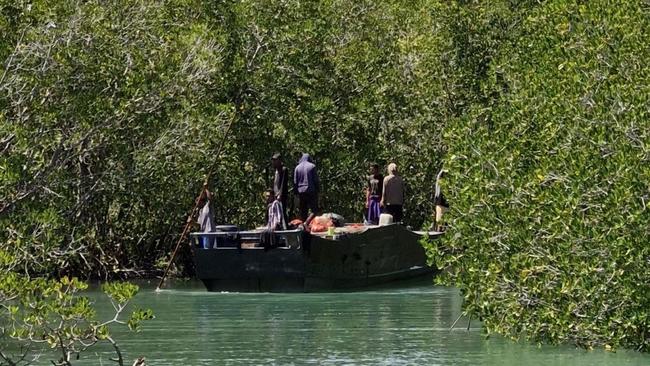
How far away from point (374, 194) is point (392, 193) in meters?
0.55

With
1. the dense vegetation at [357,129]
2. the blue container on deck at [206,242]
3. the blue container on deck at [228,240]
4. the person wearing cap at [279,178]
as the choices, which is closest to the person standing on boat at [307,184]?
the person wearing cap at [279,178]

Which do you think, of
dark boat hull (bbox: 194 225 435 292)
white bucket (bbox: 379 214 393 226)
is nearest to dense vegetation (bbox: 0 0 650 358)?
dark boat hull (bbox: 194 225 435 292)

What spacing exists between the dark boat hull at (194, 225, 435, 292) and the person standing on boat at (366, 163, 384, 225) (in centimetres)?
258

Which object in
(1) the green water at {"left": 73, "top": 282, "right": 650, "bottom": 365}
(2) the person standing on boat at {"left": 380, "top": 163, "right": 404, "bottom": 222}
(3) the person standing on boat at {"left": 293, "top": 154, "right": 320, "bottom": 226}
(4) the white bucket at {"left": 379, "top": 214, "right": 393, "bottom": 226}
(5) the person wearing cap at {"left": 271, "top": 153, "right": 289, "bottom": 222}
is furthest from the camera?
(2) the person standing on boat at {"left": 380, "top": 163, "right": 404, "bottom": 222}

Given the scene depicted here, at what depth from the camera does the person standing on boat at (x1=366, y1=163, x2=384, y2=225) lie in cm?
3034

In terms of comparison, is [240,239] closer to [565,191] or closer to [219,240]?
[219,240]

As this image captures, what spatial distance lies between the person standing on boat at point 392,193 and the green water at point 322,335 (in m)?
3.28

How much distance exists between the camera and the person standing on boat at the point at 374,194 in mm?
30344

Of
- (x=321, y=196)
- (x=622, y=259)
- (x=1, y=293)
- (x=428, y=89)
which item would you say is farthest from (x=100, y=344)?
(x=428, y=89)

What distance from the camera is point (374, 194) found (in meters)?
30.4

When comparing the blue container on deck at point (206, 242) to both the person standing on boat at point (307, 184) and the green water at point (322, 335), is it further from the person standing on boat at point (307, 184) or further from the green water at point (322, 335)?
the person standing on boat at point (307, 184)

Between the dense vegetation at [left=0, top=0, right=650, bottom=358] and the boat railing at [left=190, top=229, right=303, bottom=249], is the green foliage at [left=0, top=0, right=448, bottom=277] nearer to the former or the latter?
the dense vegetation at [left=0, top=0, right=650, bottom=358]

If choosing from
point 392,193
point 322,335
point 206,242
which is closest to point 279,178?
point 206,242

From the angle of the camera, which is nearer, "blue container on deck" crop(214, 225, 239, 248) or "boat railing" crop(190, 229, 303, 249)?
"boat railing" crop(190, 229, 303, 249)
